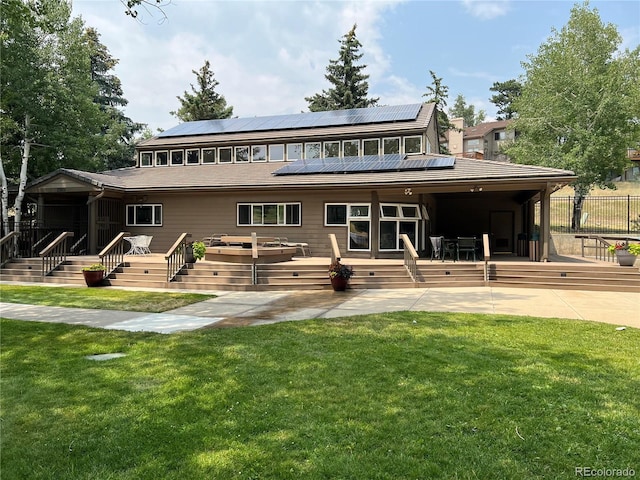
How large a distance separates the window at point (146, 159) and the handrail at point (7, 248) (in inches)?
319

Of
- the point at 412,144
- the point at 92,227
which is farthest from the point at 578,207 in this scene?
the point at 92,227

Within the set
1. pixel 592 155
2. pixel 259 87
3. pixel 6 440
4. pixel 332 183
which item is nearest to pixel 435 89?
pixel 592 155

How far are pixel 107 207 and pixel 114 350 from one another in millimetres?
14286

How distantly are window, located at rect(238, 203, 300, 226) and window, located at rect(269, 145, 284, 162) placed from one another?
4.03m

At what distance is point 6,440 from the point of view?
318 centimetres

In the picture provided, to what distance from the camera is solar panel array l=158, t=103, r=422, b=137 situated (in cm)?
1945

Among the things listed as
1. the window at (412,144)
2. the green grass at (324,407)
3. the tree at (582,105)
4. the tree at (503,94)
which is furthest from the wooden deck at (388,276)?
the tree at (503,94)

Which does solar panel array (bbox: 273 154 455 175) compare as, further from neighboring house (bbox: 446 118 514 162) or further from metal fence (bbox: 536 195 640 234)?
neighboring house (bbox: 446 118 514 162)

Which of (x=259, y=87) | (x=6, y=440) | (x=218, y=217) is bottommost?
(x=6, y=440)

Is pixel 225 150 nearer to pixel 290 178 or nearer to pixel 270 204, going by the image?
pixel 270 204

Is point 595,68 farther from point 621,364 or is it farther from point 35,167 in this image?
point 35,167

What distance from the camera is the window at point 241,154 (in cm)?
2070

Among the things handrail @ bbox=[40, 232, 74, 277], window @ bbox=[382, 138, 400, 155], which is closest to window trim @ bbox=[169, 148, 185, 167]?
handrail @ bbox=[40, 232, 74, 277]

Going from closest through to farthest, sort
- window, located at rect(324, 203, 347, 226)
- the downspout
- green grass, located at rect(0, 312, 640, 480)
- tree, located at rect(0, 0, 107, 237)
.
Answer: green grass, located at rect(0, 312, 640, 480) < window, located at rect(324, 203, 347, 226) < the downspout < tree, located at rect(0, 0, 107, 237)
